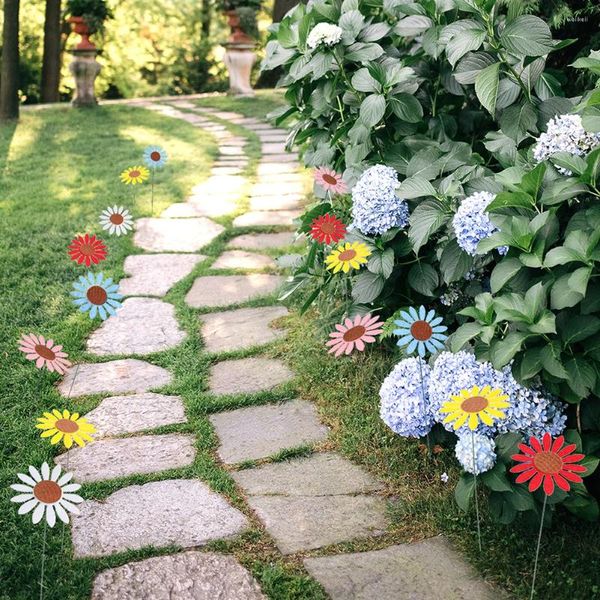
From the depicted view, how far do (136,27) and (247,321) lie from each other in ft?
45.2

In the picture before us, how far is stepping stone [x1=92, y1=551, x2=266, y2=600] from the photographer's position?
1.94 meters

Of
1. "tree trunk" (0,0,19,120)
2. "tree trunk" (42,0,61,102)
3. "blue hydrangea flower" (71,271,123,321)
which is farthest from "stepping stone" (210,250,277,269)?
"tree trunk" (42,0,61,102)

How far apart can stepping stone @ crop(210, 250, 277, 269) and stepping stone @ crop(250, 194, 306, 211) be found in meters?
0.87

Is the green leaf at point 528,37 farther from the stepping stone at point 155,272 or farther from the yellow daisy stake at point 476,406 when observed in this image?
the stepping stone at point 155,272

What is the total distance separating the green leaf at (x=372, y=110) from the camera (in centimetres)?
274

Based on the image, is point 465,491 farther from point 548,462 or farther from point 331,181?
point 331,181

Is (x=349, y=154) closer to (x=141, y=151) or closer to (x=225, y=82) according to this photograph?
(x=141, y=151)

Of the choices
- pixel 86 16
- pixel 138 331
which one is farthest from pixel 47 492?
pixel 86 16

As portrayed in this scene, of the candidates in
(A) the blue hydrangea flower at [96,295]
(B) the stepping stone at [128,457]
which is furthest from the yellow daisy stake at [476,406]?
(A) the blue hydrangea flower at [96,295]

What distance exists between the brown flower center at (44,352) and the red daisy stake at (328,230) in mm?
953

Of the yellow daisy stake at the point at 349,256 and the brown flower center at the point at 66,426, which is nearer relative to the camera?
the brown flower center at the point at 66,426

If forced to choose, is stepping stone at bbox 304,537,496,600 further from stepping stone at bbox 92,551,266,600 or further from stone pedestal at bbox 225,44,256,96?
stone pedestal at bbox 225,44,256,96

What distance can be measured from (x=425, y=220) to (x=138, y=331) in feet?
4.97

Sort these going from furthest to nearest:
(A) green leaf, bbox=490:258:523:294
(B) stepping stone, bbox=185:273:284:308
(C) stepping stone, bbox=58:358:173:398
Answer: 1. (B) stepping stone, bbox=185:273:284:308
2. (C) stepping stone, bbox=58:358:173:398
3. (A) green leaf, bbox=490:258:523:294
